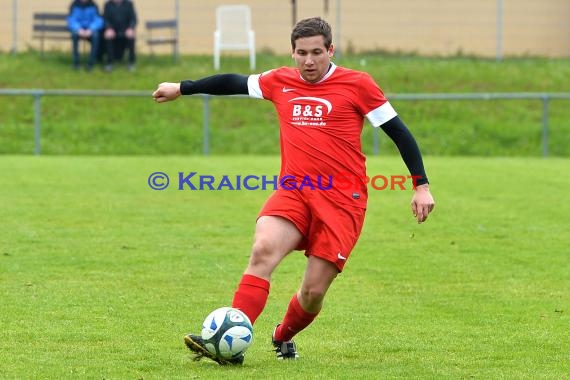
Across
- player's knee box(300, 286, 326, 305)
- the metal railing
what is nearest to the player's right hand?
player's knee box(300, 286, 326, 305)

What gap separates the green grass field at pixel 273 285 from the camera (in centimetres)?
658

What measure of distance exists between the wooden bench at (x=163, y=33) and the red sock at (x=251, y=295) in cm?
2332

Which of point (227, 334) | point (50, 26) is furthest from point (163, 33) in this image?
point (227, 334)

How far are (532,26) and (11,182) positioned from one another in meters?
18.1

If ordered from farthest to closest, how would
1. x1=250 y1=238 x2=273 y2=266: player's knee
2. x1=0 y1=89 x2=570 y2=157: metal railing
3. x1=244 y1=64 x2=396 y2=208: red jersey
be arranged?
x1=0 y1=89 x2=570 y2=157: metal railing < x1=244 y1=64 x2=396 y2=208: red jersey < x1=250 y1=238 x2=273 y2=266: player's knee

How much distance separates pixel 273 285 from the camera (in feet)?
31.5

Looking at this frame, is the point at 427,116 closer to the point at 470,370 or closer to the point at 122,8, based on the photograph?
the point at 122,8

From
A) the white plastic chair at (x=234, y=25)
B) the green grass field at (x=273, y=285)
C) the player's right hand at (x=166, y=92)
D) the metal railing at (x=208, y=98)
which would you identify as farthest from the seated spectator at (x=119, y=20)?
the player's right hand at (x=166, y=92)

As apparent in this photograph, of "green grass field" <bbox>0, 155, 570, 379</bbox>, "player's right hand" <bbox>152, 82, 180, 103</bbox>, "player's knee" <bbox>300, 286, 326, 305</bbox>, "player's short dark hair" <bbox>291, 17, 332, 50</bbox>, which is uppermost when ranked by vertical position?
"player's short dark hair" <bbox>291, 17, 332, 50</bbox>

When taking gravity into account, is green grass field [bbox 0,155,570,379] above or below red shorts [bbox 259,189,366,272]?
below

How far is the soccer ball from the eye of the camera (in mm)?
6168

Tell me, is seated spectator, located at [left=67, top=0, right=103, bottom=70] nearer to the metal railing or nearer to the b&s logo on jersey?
the metal railing

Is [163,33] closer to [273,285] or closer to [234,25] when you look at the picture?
[234,25]

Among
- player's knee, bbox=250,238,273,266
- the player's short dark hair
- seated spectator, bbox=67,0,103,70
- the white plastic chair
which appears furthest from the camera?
the white plastic chair
